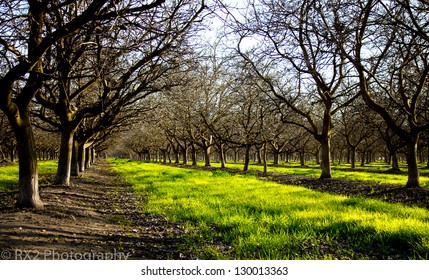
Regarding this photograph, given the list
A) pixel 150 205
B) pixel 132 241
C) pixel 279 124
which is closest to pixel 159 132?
pixel 279 124

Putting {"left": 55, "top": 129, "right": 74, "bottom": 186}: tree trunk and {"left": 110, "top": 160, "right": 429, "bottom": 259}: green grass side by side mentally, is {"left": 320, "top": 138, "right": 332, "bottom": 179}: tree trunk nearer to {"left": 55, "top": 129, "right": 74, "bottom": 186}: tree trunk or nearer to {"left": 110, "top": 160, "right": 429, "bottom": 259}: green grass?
{"left": 110, "top": 160, "right": 429, "bottom": 259}: green grass

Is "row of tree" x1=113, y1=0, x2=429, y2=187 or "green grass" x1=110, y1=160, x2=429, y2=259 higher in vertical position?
"row of tree" x1=113, y1=0, x2=429, y2=187

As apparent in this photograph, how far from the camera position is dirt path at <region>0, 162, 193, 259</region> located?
516cm

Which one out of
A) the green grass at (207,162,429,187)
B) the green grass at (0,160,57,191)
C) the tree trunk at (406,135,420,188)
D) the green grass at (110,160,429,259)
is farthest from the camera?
the green grass at (207,162,429,187)

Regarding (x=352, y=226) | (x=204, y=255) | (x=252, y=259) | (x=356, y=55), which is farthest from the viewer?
(x=356, y=55)

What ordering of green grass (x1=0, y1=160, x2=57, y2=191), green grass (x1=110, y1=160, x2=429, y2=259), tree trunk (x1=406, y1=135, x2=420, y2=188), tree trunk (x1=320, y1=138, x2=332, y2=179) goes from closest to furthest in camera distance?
1. green grass (x1=110, y1=160, x2=429, y2=259)
2. tree trunk (x1=406, y1=135, x2=420, y2=188)
3. green grass (x1=0, y1=160, x2=57, y2=191)
4. tree trunk (x1=320, y1=138, x2=332, y2=179)

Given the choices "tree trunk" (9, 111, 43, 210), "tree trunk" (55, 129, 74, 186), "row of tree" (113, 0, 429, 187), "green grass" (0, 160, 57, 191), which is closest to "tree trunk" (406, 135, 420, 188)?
"row of tree" (113, 0, 429, 187)

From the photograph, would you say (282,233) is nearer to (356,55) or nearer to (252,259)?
(252,259)

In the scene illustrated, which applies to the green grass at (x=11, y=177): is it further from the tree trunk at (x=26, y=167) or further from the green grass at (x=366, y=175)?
the green grass at (x=366, y=175)

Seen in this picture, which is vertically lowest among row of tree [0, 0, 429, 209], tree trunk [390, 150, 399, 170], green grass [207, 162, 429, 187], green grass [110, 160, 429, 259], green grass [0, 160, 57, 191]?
green grass [207, 162, 429, 187]

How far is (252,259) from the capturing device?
4.94 m

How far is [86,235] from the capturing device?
6.25 meters
